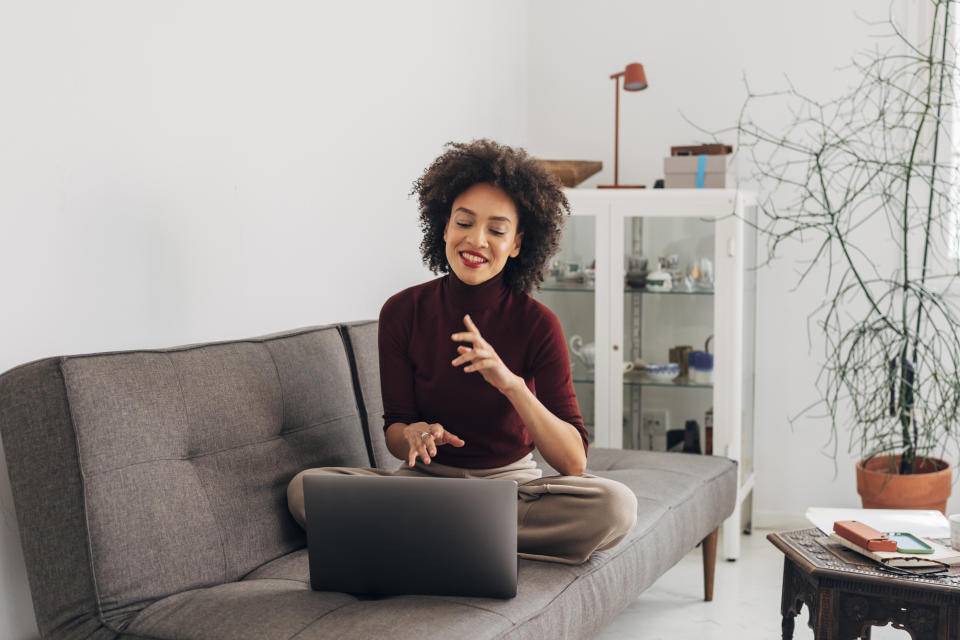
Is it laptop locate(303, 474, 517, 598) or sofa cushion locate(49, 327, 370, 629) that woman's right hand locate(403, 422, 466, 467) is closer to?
laptop locate(303, 474, 517, 598)

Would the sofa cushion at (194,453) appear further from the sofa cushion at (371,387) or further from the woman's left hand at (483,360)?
the woman's left hand at (483,360)

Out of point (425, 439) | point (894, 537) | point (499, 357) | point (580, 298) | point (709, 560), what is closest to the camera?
Answer: point (425, 439)

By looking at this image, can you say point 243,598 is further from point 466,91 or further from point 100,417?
point 466,91

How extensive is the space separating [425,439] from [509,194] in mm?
493

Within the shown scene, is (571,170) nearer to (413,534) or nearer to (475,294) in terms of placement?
(475,294)

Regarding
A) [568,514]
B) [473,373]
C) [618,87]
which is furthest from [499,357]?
[618,87]

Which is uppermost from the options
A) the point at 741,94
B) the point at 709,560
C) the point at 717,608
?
the point at 741,94

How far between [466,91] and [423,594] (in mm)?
2137

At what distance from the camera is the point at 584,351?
325 cm

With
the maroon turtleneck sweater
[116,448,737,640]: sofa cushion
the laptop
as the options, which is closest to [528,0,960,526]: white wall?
[116,448,737,640]: sofa cushion

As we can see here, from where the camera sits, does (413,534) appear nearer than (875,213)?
Yes

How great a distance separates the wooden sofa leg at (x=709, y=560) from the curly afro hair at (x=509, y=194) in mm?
1111

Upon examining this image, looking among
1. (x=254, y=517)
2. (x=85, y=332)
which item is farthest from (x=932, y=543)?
(x=85, y=332)

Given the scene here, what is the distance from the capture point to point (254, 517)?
5.68 feet
